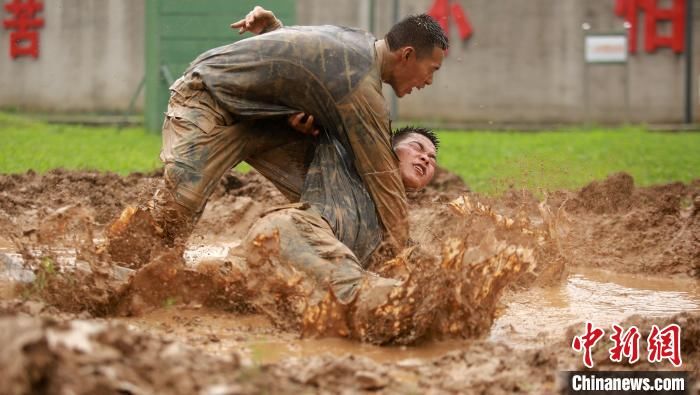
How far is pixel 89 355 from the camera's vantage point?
3426 mm

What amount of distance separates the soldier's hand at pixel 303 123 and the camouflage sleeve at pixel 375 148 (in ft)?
1.33

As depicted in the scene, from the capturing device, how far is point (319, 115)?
19.7ft

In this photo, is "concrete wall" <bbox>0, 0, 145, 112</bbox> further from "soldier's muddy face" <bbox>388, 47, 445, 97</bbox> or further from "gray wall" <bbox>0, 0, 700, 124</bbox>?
"soldier's muddy face" <bbox>388, 47, 445, 97</bbox>

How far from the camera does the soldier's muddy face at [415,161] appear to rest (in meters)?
6.26

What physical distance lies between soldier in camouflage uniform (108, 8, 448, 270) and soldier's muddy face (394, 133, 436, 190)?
0.30 metres

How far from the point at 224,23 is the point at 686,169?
7297 mm

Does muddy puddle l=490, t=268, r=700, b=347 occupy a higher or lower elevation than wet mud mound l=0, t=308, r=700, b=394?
lower

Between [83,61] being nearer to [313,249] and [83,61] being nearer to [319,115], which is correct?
[319,115]

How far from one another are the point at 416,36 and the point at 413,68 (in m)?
→ 0.18

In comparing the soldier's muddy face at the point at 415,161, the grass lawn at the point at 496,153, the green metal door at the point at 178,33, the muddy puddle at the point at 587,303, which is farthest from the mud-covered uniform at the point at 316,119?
the green metal door at the point at 178,33

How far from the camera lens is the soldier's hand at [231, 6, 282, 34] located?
648cm

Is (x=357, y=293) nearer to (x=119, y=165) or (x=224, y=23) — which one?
(x=119, y=165)

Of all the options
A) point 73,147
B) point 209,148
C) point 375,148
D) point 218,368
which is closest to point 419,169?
point 375,148

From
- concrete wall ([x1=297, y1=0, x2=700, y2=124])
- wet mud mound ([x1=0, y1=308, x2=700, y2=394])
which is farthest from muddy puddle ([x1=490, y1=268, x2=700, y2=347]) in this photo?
concrete wall ([x1=297, y1=0, x2=700, y2=124])
